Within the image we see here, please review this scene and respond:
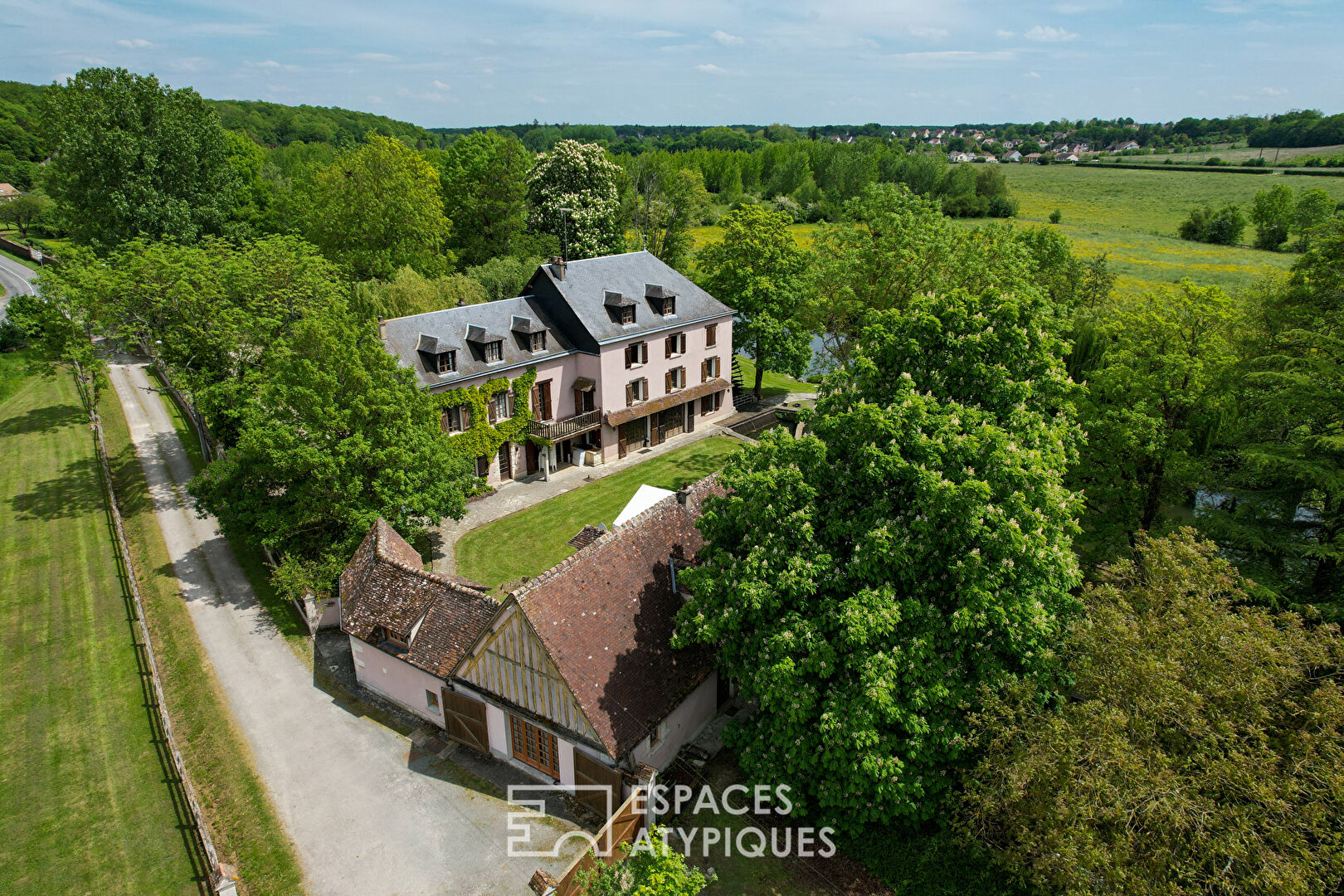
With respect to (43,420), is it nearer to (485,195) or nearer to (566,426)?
(566,426)

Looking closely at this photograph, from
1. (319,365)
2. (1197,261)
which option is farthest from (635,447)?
(1197,261)

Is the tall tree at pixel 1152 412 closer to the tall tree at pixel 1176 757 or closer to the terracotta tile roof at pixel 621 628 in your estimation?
the tall tree at pixel 1176 757

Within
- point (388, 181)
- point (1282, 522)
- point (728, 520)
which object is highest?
point (388, 181)

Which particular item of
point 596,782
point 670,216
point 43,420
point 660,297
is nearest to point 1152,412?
point 596,782

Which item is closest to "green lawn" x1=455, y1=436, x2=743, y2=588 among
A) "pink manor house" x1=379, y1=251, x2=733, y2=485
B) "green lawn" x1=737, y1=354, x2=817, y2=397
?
"pink manor house" x1=379, y1=251, x2=733, y2=485

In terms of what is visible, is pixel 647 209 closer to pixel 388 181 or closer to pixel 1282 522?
pixel 388 181
